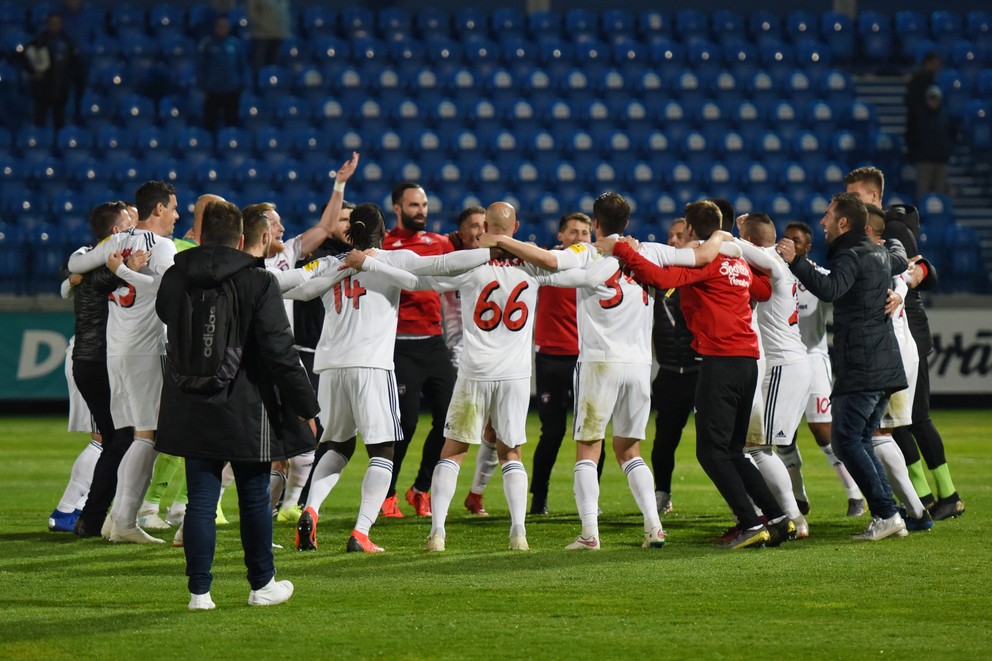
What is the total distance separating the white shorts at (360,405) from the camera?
8.36m

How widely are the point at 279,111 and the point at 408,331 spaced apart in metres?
13.9

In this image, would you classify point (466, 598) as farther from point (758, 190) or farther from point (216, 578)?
point (758, 190)

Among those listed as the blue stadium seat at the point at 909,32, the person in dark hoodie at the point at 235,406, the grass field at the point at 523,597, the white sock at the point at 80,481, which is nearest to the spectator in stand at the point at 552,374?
the grass field at the point at 523,597

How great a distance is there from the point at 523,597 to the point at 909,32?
20.6m

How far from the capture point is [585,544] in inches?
333

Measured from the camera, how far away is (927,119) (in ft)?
71.3

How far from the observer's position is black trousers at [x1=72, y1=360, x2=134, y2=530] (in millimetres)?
9078

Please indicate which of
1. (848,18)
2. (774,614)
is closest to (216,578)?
(774,614)

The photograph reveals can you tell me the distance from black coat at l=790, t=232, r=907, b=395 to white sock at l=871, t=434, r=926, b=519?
58 centimetres

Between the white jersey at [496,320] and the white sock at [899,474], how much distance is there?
2577 millimetres

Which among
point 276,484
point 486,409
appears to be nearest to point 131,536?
point 276,484

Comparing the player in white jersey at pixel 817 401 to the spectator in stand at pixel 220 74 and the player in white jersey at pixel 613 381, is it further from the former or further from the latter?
the spectator in stand at pixel 220 74

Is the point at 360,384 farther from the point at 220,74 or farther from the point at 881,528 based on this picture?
the point at 220,74

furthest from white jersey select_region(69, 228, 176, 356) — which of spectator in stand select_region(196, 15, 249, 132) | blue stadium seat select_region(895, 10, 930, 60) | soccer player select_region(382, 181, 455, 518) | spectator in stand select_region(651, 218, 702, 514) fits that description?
blue stadium seat select_region(895, 10, 930, 60)
